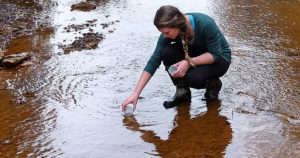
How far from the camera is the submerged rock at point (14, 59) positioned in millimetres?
4785

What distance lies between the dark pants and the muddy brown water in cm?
32

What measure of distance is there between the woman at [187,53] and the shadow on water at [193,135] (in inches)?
8.3

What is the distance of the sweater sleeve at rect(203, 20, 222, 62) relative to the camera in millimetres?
3047

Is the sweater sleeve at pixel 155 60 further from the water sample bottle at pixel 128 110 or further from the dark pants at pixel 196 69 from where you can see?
the water sample bottle at pixel 128 110

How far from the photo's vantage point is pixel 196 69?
10.6ft

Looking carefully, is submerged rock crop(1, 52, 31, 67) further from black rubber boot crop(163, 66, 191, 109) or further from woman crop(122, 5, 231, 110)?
black rubber boot crop(163, 66, 191, 109)

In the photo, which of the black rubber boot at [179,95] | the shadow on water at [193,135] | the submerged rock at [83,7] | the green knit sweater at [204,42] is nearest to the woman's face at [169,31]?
the green knit sweater at [204,42]

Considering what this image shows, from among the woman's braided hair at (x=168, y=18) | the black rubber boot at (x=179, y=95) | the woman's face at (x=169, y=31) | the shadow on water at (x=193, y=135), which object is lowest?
the shadow on water at (x=193, y=135)

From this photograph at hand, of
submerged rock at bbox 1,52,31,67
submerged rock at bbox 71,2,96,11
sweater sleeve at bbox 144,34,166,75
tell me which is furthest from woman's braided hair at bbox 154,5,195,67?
submerged rock at bbox 71,2,96,11

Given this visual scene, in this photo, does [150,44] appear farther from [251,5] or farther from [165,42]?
[251,5]

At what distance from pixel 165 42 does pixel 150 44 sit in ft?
7.66

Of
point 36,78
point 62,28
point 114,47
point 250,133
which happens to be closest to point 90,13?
point 62,28

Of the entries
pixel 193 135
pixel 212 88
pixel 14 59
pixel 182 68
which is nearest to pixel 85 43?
pixel 14 59

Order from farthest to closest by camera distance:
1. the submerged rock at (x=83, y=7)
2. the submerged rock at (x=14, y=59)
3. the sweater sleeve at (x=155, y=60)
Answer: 1. the submerged rock at (x=83, y=7)
2. the submerged rock at (x=14, y=59)
3. the sweater sleeve at (x=155, y=60)
